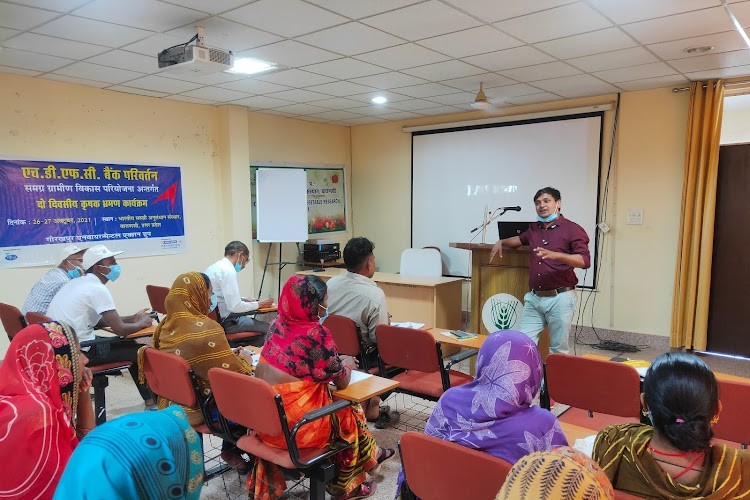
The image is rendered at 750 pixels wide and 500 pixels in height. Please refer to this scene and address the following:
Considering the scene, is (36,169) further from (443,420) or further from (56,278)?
(443,420)

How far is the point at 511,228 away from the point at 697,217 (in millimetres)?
2102

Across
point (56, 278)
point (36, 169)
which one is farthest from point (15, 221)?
point (56, 278)

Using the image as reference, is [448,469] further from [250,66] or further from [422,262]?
[422,262]

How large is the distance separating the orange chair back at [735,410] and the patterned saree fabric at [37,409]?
2266mm

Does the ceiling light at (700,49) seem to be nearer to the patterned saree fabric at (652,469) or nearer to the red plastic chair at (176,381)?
the patterned saree fabric at (652,469)

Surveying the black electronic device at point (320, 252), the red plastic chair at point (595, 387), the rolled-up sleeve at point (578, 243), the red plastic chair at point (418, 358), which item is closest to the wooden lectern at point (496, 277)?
the rolled-up sleeve at point (578, 243)

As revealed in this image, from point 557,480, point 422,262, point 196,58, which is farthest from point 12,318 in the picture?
point 422,262

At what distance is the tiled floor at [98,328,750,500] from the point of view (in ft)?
8.84

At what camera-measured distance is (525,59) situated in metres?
4.04

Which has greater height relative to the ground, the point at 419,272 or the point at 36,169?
the point at 36,169

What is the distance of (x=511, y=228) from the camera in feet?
13.6

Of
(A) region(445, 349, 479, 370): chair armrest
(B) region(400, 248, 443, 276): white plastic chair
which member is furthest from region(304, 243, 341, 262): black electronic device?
(A) region(445, 349, 479, 370): chair armrest

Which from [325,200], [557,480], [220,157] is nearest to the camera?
[557,480]

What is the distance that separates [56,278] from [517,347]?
3434mm
